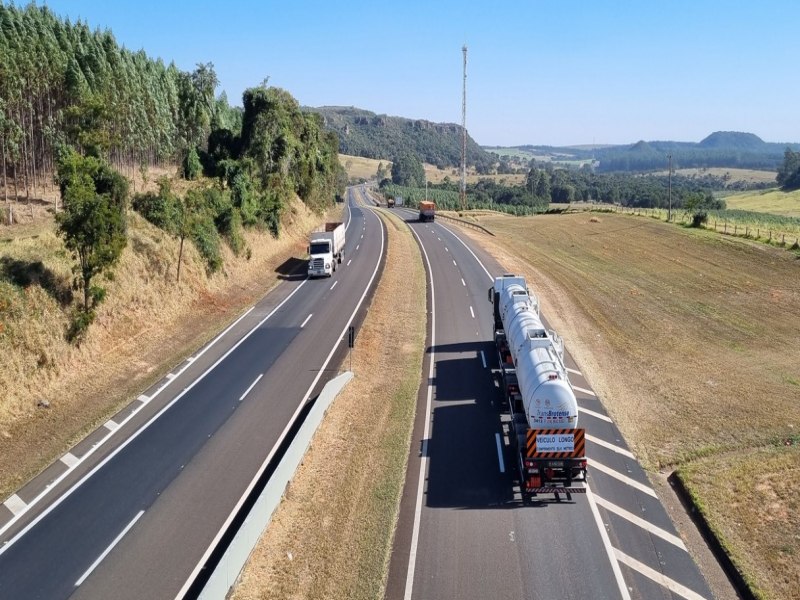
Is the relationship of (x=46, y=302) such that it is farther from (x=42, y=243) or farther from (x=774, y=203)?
(x=774, y=203)

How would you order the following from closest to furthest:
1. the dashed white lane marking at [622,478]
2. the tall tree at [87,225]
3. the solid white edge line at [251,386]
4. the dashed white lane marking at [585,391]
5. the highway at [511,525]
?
1. the highway at [511,525]
2. the dashed white lane marking at [622,478]
3. the solid white edge line at [251,386]
4. the dashed white lane marking at [585,391]
5. the tall tree at [87,225]

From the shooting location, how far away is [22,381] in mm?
23875

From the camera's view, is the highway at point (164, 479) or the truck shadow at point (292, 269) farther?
the truck shadow at point (292, 269)

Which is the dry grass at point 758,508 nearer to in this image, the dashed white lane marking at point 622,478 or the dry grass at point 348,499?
the dashed white lane marking at point 622,478

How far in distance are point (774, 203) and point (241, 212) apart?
503ft

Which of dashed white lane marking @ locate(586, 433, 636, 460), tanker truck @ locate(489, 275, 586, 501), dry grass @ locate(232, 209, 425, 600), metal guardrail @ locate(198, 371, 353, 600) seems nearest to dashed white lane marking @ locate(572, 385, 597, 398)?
dashed white lane marking @ locate(586, 433, 636, 460)

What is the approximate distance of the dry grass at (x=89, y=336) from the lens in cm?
2228

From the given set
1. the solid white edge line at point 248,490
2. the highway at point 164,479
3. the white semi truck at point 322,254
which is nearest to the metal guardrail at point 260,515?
the solid white edge line at point 248,490

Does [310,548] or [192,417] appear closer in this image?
[310,548]

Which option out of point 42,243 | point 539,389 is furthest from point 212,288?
point 539,389

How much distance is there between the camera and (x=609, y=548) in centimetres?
1559

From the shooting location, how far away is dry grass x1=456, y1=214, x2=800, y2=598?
1762 centimetres

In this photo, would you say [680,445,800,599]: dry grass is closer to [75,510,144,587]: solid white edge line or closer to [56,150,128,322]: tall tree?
[75,510,144,587]: solid white edge line

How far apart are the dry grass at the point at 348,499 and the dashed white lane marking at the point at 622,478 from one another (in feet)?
20.6
